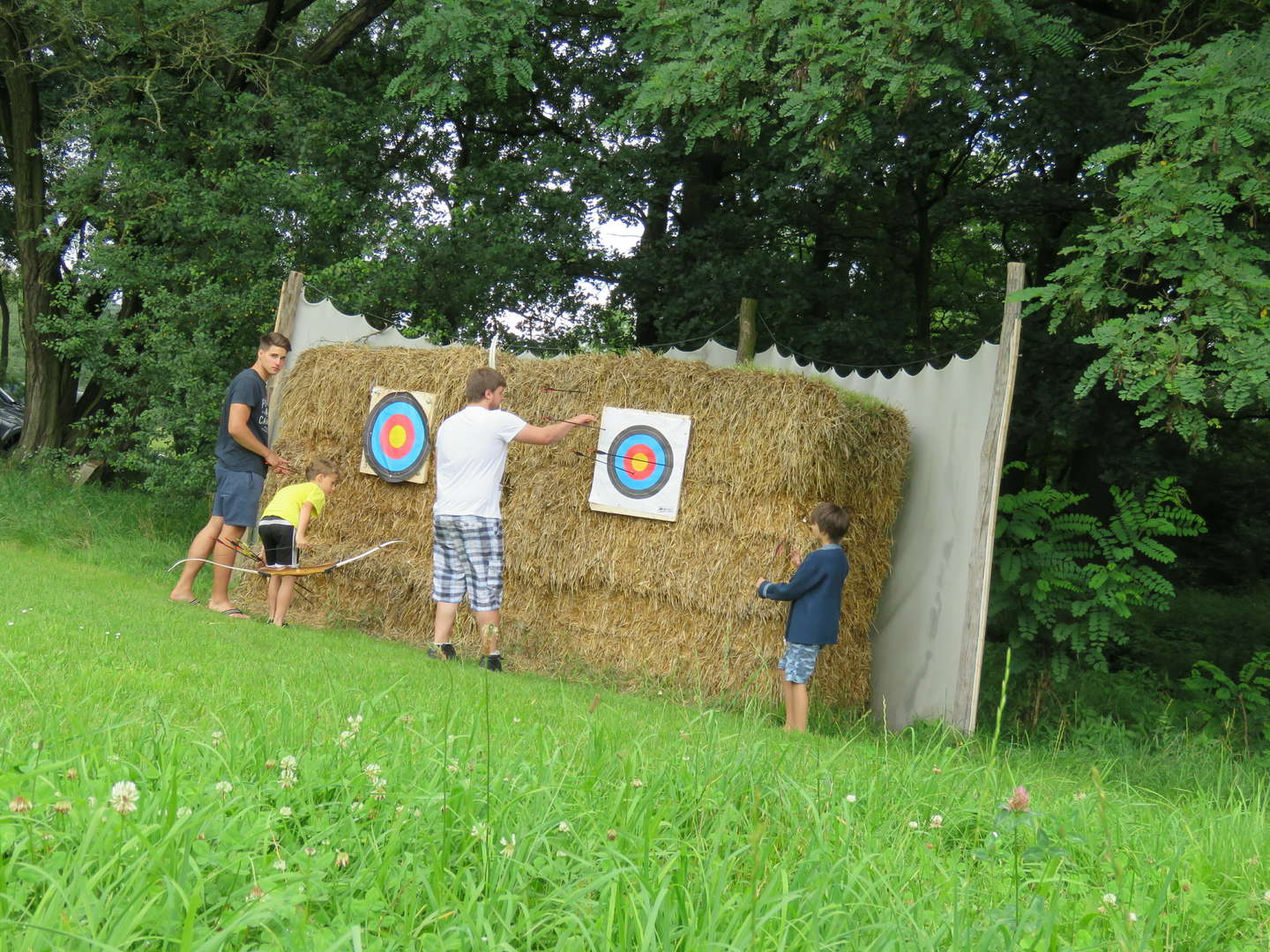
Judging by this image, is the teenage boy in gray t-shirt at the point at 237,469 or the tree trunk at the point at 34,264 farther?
the tree trunk at the point at 34,264

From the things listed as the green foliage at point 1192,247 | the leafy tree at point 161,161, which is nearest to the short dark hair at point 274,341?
the leafy tree at point 161,161

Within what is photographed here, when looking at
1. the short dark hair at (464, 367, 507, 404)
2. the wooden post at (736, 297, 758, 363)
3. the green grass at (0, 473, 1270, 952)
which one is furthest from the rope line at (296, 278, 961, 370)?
the green grass at (0, 473, 1270, 952)

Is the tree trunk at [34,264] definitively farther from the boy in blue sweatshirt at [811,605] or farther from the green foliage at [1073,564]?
the green foliage at [1073,564]

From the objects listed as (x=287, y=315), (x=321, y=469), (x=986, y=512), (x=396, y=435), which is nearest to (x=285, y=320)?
(x=287, y=315)

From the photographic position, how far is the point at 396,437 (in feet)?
27.0

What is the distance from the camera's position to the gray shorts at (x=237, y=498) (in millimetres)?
7336

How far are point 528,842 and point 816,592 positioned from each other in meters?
3.96

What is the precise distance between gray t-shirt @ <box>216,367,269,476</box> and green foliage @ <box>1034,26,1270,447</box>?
4.96m

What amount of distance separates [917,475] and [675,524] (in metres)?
1.66

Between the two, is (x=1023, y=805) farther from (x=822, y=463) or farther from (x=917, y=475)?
(x=917, y=475)

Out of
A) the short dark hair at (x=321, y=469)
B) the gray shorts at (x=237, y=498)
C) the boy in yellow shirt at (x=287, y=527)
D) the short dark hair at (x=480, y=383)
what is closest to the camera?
the short dark hair at (x=480, y=383)

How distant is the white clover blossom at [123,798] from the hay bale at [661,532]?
4.52m

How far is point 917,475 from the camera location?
23.9ft

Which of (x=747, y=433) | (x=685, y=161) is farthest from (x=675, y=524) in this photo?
(x=685, y=161)
